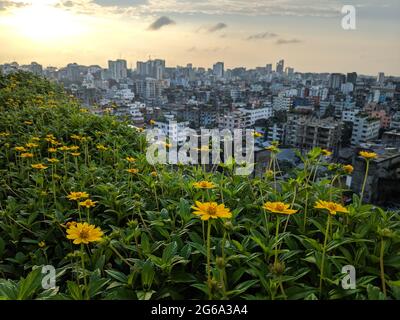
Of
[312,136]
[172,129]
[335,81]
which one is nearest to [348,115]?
[335,81]

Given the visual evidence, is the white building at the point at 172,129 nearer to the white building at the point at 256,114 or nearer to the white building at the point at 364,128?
the white building at the point at 256,114

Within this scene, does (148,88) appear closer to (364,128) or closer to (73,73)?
(73,73)

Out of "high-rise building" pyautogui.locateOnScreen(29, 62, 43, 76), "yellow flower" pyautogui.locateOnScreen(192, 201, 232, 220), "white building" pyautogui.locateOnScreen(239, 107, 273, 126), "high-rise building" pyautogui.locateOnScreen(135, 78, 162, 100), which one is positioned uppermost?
"high-rise building" pyautogui.locateOnScreen(29, 62, 43, 76)

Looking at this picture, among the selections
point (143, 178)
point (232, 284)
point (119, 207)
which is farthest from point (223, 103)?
point (232, 284)

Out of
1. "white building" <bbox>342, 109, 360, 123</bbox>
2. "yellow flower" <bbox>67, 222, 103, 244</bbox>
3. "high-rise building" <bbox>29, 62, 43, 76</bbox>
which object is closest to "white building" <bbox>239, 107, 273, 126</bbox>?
"white building" <bbox>342, 109, 360, 123</bbox>

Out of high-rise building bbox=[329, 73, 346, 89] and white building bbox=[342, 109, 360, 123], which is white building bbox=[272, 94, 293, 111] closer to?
high-rise building bbox=[329, 73, 346, 89]

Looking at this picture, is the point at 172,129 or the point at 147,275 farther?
the point at 172,129
